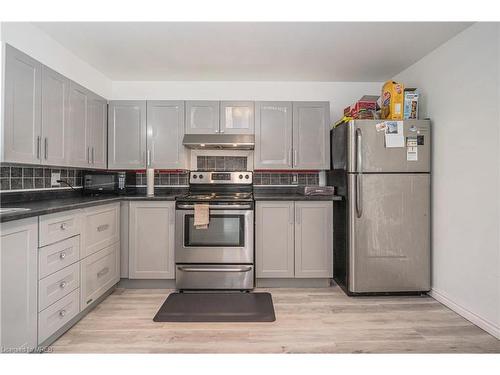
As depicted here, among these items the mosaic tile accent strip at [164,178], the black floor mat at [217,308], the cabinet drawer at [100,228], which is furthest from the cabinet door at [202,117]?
the black floor mat at [217,308]

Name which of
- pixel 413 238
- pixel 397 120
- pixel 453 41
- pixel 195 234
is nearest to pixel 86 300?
pixel 195 234

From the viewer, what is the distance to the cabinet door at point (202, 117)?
3148mm

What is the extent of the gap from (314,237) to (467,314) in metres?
1.36

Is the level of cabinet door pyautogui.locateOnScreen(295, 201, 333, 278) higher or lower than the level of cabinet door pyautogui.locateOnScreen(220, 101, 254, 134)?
lower

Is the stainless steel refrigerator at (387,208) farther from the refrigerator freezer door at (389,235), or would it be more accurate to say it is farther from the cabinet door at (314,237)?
the cabinet door at (314,237)

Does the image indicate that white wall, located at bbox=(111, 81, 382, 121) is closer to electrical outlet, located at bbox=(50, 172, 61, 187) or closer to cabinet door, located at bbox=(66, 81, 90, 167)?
cabinet door, located at bbox=(66, 81, 90, 167)

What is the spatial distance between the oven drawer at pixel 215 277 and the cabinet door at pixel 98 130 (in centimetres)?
145

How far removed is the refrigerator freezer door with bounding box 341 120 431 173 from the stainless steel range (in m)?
1.18

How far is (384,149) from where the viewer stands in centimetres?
259

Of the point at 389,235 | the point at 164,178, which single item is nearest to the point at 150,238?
the point at 164,178

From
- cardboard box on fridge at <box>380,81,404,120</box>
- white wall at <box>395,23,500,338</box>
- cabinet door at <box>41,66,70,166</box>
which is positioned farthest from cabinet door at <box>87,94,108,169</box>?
white wall at <box>395,23,500,338</box>

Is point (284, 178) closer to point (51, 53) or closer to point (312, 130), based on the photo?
point (312, 130)

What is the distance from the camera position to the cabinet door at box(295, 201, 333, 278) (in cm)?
290

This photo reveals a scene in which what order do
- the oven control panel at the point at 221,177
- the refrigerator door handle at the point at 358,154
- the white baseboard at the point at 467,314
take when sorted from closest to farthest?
the white baseboard at the point at 467,314 → the refrigerator door handle at the point at 358,154 → the oven control panel at the point at 221,177
